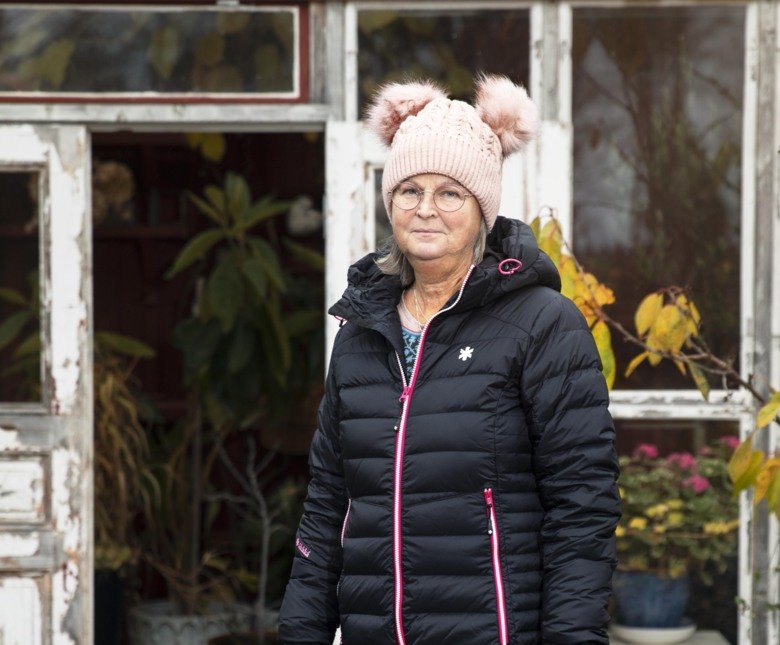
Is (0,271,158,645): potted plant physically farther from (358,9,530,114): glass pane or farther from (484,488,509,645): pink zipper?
(484,488,509,645): pink zipper

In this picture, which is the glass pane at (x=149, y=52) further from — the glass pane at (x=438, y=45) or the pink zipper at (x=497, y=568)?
the pink zipper at (x=497, y=568)

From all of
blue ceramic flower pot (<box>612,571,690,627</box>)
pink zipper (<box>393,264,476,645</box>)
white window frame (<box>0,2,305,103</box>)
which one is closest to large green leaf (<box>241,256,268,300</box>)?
white window frame (<box>0,2,305,103</box>)

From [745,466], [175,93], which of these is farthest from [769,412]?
[175,93]

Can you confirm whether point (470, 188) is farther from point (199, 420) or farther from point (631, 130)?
point (199, 420)

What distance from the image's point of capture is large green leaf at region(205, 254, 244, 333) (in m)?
4.91

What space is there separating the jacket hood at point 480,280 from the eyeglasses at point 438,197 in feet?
0.35

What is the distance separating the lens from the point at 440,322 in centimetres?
217

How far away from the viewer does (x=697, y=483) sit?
3.77 m

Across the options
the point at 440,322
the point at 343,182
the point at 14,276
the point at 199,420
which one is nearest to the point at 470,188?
the point at 440,322

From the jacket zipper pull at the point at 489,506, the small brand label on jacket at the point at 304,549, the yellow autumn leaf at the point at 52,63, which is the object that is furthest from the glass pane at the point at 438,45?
the jacket zipper pull at the point at 489,506

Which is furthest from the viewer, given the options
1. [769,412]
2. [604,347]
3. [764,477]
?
[764,477]

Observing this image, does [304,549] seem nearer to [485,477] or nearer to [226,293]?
[485,477]

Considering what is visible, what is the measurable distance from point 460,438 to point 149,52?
2089 mm

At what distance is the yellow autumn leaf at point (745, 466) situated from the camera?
3088 millimetres
